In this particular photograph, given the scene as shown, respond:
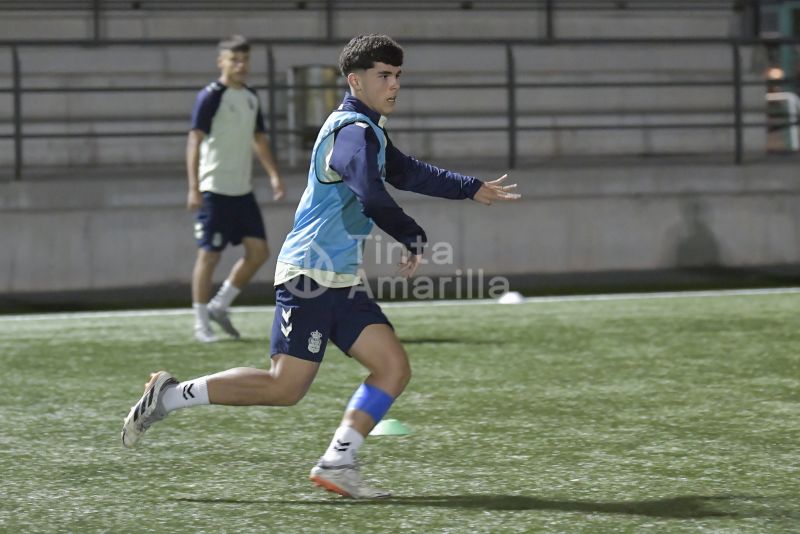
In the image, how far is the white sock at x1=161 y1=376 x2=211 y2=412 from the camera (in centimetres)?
590

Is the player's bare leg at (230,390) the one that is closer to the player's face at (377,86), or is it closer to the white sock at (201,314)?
the player's face at (377,86)

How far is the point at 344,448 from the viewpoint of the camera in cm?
564

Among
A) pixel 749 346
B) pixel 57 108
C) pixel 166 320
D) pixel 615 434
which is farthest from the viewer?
pixel 57 108

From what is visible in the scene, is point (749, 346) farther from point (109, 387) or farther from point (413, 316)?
point (109, 387)

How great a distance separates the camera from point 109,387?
8680 mm

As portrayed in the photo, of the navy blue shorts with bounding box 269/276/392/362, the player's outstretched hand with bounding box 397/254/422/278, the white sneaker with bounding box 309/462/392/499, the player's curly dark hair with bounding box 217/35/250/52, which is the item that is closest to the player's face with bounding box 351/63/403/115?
the player's outstretched hand with bounding box 397/254/422/278

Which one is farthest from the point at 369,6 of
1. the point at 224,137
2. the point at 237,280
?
the point at 237,280

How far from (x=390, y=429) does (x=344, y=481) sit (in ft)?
4.88

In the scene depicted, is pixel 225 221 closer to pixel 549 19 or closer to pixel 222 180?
pixel 222 180

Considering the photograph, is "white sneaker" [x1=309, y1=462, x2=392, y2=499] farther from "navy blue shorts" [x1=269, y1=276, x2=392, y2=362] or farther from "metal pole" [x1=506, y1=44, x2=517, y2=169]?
"metal pole" [x1=506, y1=44, x2=517, y2=169]

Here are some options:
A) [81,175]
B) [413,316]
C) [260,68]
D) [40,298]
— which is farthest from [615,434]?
[260,68]

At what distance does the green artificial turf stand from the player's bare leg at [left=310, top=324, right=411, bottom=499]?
78mm

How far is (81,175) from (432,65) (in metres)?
4.69

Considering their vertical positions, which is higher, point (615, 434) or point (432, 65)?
point (432, 65)
